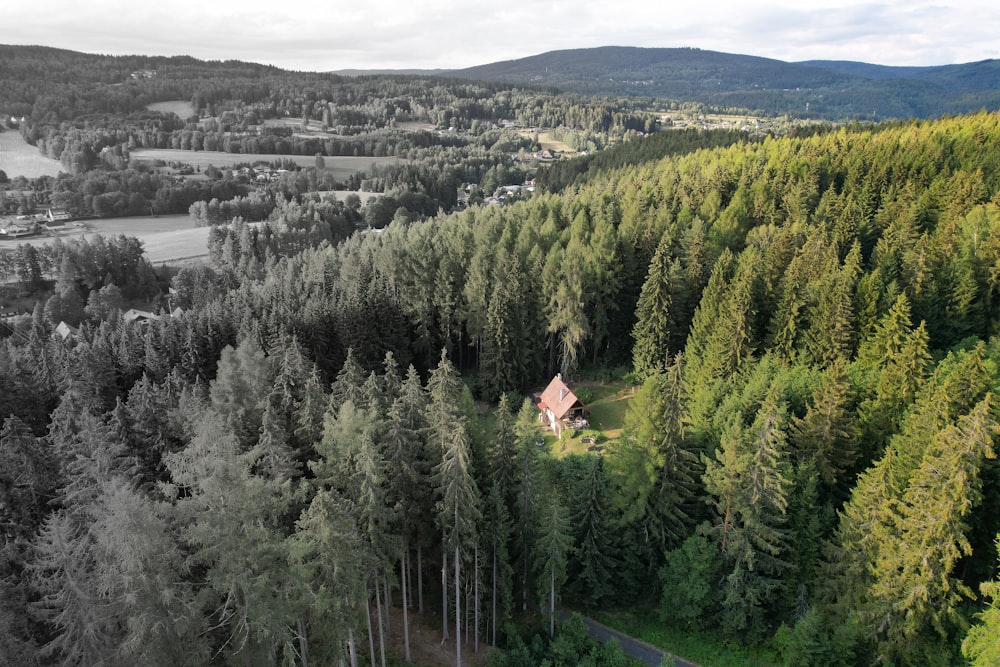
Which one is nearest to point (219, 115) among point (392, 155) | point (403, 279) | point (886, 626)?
point (392, 155)

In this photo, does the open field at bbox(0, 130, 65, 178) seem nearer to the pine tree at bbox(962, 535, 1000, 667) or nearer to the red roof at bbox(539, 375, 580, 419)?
the red roof at bbox(539, 375, 580, 419)

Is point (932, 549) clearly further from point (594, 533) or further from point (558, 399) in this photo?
point (558, 399)

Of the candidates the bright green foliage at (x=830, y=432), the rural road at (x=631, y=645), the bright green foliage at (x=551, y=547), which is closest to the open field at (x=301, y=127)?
the bright green foliage at (x=551, y=547)

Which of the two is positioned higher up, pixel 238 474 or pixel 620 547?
pixel 238 474

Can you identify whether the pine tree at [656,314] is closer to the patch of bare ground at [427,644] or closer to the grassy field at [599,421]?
the grassy field at [599,421]

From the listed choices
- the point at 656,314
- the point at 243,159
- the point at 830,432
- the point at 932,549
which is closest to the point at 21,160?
the point at 243,159

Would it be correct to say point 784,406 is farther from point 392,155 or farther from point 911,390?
point 392,155
